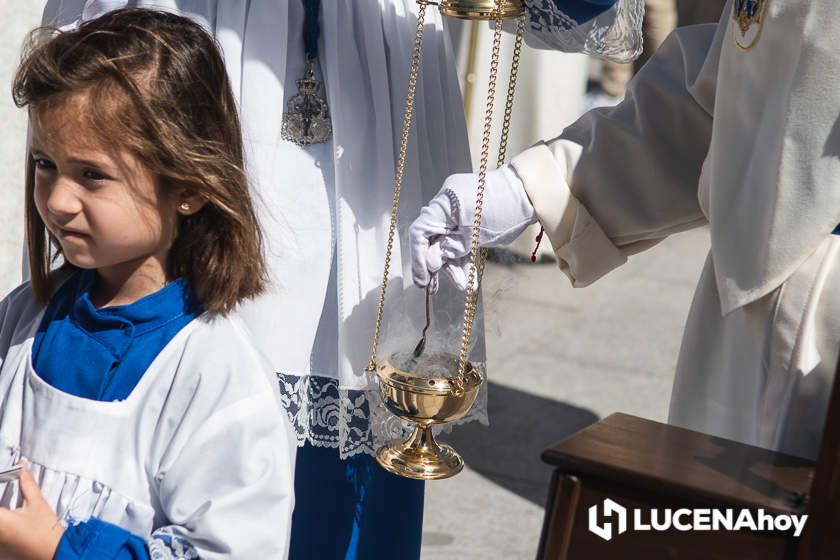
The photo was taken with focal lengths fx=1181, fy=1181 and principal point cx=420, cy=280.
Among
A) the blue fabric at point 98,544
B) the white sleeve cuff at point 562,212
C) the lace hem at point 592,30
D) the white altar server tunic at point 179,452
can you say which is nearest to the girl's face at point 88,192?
the white altar server tunic at point 179,452

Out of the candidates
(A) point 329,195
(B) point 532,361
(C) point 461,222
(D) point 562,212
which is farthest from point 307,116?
(B) point 532,361

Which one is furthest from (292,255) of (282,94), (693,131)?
(693,131)

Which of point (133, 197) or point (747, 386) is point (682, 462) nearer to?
point (747, 386)

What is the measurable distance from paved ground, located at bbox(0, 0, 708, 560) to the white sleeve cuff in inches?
10.7

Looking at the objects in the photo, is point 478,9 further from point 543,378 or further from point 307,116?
point 543,378

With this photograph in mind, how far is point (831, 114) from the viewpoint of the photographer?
140 centimetres

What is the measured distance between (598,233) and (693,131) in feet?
0.67

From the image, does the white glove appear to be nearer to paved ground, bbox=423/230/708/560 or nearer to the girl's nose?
paved ground, bbox=423/230/708/560

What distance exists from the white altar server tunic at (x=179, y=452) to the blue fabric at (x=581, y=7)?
0.82 metres

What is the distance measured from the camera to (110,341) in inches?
54.4

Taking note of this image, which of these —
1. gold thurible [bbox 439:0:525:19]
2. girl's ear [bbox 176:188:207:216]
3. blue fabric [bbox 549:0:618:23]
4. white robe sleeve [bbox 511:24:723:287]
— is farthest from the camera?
blue fabric [bbox 549:0:618:23]

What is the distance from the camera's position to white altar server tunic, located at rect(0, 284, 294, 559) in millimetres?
1302
